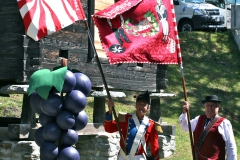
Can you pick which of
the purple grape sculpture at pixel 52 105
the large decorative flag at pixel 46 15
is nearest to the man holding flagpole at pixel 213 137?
the purple grape sculpture at pixel 52 105

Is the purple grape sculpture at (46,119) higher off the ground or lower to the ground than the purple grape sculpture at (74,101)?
lower

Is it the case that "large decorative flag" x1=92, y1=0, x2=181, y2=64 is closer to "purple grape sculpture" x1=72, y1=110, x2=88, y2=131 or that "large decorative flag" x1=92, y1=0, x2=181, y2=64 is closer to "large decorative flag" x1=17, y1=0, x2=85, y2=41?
"large decorative flag" x1=17, y1=0, x2=85, y2=41

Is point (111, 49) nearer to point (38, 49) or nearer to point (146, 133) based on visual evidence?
point (146, 133)

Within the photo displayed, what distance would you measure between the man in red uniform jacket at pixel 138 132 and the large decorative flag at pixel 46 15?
53.3 inches

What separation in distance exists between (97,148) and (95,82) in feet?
5.06

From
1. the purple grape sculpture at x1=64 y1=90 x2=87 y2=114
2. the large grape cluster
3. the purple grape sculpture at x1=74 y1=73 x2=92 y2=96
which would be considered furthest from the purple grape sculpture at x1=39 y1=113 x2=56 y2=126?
the purple grape sculpture at x1=74 y1=73 x2=92 y2=96

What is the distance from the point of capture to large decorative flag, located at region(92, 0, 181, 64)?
856cm

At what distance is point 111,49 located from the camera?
8.52m

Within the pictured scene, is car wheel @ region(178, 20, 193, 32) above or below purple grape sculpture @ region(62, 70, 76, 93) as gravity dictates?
below

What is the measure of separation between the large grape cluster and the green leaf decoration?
81 millimetres

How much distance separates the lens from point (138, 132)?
347 inches

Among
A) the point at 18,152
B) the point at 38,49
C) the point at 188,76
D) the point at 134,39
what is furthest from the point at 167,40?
the point at 188,76

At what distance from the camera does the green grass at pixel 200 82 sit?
1794cm

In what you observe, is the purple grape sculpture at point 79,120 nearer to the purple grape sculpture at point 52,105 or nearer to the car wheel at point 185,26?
the purple grape sculpture at point 52,105
